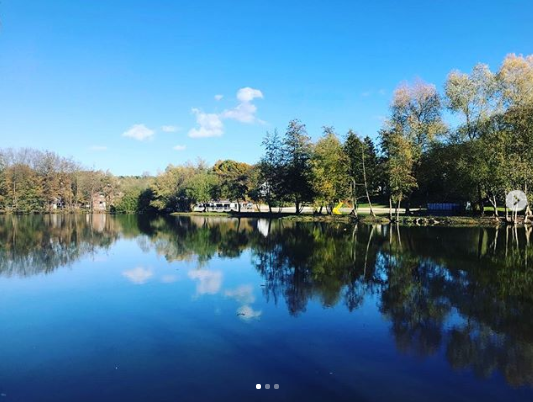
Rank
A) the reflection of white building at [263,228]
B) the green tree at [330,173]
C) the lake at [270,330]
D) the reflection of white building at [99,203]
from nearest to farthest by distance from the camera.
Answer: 1. the lake at [270,330]
2. the reflection of white building at [263,228]
3. the green tree at [330,173]
4. the reflection of white building at [99,203]

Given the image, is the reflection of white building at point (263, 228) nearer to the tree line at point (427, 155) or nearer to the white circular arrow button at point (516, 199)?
the tree line at point (427, 155)

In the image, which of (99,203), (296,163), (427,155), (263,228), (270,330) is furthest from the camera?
(99,203)

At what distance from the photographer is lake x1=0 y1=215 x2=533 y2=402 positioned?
5582 mm

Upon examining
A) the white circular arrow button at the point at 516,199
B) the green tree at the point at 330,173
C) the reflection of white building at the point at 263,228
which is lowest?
the reflection of white building at the point at 263,228

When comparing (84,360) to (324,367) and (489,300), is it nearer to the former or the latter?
(324,367)

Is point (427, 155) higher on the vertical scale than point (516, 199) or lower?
higher

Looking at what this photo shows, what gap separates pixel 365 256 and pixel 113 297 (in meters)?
10.8

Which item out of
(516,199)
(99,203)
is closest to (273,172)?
(516,199)

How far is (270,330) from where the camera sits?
7977 mm

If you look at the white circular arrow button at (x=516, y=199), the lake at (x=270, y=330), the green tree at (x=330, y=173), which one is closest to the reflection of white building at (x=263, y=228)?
the green tree at (x=330, y=173)

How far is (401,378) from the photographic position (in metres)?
5.79

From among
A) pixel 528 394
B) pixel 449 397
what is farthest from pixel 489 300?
pixel 449 397

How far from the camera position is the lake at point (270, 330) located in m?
5.58

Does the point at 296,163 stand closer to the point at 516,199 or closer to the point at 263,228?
the point at 263,228
